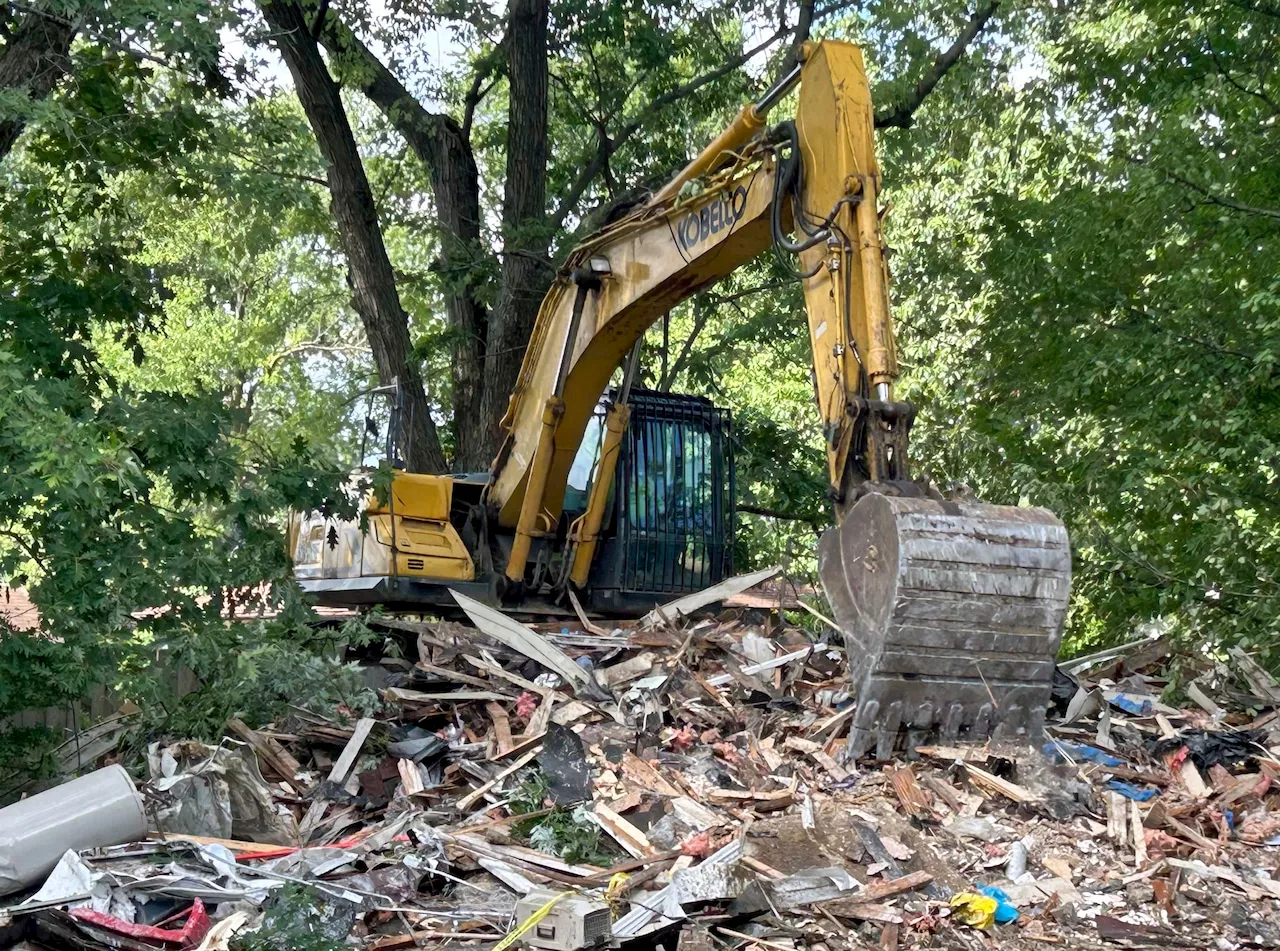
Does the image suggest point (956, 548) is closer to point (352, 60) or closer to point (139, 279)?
point (139, 279)

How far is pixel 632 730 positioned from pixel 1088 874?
2.60 meters

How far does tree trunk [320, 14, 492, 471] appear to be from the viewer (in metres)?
13.7

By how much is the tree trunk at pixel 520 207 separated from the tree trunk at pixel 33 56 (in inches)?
246

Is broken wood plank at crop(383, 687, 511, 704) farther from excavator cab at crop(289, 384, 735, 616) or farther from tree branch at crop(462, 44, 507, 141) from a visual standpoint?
tree branch at crop(462, 44, 507, 141)

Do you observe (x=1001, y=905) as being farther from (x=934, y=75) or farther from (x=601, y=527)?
(x=934, y=75)

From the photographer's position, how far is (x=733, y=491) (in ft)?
35.3

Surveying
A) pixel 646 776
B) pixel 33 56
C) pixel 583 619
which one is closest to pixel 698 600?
pixel 583 619

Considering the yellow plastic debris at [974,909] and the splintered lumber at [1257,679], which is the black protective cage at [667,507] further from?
the yellow plastic debris at [974,909]

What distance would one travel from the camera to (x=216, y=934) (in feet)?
16.0

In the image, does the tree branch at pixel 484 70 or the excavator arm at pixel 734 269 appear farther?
the tree branch at pixel 484 70

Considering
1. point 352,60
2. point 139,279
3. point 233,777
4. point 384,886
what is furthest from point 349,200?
point 384,886

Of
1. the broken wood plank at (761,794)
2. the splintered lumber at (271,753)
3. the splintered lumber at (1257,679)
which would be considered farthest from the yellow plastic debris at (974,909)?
the splintered lumber at (1257,679)

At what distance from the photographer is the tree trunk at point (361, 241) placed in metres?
13.4

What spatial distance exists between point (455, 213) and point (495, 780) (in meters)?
9.02
